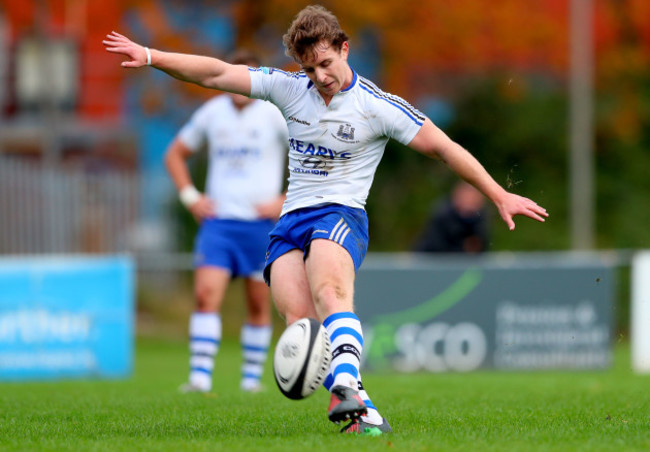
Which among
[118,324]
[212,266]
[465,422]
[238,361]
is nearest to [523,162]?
[238,361]

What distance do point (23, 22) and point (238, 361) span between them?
31.8 ft

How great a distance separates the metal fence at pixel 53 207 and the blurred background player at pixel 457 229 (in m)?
6.39

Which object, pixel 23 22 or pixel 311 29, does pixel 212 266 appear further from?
pixel 23 22

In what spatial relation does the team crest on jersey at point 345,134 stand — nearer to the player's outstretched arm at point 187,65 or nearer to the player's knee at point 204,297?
the player's outstretched arm at point 187,65

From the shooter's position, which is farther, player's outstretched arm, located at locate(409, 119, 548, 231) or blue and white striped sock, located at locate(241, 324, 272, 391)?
blue and white striped sock, located at locate(241, 324, 272, 391)

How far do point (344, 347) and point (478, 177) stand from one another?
1.17 meters

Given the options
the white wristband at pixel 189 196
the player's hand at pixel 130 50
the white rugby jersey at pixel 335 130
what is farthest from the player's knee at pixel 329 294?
the white wristband at pixel 189 196

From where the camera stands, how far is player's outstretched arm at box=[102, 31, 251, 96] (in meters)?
6.13

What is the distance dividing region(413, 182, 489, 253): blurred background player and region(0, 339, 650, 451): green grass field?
5093 millimetres

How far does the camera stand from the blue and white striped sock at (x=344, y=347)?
5.88 meters

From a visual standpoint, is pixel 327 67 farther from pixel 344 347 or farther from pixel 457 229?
pixel 457 229

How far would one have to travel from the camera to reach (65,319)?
13.5 m

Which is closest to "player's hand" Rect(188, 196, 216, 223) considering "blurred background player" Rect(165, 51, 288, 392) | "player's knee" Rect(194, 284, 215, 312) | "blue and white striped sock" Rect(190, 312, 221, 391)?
"blurred background player" Rect(165, 51, 288, 392)

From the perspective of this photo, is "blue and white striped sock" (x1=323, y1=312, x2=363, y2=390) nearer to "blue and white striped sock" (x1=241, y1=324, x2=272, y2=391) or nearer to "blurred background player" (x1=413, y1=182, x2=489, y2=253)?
"blue and white striped sock" (x1=241, y1=324, x2=272, y2=391)
